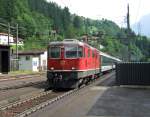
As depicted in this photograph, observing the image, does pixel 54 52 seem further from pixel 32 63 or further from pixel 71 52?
pixel 32 63

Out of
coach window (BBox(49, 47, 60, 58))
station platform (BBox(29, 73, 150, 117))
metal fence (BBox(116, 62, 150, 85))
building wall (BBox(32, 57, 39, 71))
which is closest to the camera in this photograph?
station platform (BBox(29, 73, 150, 117))

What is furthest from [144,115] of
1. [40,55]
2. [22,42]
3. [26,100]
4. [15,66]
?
[22,42]

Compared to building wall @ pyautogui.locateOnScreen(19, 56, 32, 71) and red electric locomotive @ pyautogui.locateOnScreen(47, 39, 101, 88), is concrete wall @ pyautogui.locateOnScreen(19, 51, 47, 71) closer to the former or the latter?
building wall @ pyautogui.locateOnScreen(19, 56, 32, 71)

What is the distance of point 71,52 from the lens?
28.4 metres

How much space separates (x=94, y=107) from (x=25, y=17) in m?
110

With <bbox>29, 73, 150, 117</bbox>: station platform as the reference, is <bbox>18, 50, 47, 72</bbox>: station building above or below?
above

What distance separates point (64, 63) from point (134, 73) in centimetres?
519

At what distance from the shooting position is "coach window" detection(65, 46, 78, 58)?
2831 cm

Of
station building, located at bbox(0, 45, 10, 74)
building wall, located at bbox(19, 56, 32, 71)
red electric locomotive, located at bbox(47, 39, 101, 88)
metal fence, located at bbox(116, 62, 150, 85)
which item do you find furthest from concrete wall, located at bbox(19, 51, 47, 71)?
red electric locomotive, located at bbox(47, 39, 101, 88)

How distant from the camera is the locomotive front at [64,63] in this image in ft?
90.8

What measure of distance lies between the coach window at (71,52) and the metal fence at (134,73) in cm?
372

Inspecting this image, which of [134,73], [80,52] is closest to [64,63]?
[80,52]

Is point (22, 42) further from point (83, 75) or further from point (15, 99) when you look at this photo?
point (15, 99)

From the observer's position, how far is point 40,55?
8488cm
